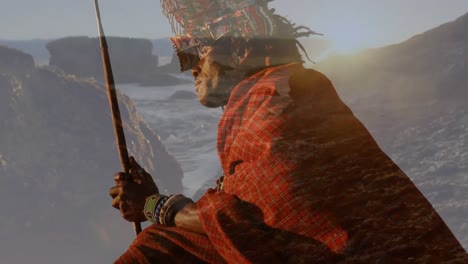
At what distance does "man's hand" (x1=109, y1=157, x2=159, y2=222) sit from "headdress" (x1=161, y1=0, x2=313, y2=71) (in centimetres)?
70

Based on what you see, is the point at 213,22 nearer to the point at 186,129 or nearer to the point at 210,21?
the point at 210,21

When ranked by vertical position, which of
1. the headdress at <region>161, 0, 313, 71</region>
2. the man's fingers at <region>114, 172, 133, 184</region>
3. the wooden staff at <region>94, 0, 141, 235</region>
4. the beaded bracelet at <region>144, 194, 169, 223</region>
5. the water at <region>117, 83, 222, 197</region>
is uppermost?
the headdress at <region>161, 0, 313, 71</region>

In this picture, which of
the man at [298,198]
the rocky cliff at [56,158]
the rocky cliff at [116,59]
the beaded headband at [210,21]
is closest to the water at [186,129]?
the rocky cliff at [116,59]

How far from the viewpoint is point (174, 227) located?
2738mm

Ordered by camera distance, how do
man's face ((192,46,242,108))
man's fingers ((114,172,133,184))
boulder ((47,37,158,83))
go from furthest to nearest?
boulder ((47,37,158,83)) → man's fingers ((114,172,133,184)) → man's face ((192,46,242,108))

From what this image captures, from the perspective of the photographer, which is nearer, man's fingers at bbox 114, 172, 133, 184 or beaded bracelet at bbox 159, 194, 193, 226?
beaded bracelet at bbox 159, 194, 193, 226

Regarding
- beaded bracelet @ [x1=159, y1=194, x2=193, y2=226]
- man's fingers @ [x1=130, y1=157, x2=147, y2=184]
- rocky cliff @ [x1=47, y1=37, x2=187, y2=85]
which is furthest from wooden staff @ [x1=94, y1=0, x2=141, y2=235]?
rocky cliff @ [x1=47, y1=37, x2=187, y2=85]

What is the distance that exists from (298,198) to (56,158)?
2132 inches

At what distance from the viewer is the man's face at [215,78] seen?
296 centimetres

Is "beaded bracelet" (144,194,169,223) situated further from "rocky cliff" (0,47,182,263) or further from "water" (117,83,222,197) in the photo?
"water" (117,83,222,197)

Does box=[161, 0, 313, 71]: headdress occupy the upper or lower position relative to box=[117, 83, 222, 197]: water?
upper

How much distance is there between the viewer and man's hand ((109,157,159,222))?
3.02m

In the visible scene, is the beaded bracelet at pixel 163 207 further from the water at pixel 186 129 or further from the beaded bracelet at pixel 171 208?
the water at pixel 186 129

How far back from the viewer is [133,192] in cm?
304
